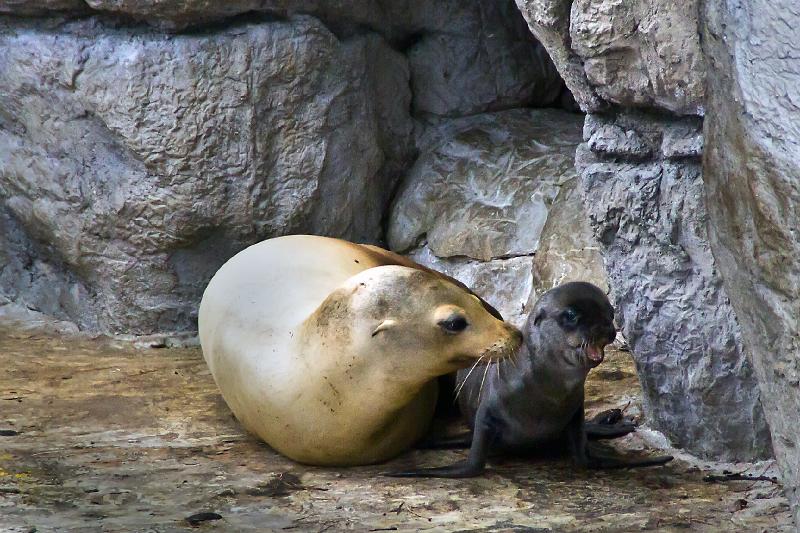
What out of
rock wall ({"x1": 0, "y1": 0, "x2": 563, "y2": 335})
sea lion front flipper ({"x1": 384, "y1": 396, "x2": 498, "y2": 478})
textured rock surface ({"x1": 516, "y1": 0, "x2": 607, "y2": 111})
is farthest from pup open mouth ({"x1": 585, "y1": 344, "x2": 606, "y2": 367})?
rock wall ({"x1": 0, "y1": 0, "x2": 563, "y2": 335})

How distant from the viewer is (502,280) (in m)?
6.21

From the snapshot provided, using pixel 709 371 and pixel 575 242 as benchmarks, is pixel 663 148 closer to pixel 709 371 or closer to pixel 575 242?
pixel 709 371

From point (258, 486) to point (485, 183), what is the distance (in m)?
2.74

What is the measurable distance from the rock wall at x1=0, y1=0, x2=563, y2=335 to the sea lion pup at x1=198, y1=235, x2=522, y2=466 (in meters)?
1.21

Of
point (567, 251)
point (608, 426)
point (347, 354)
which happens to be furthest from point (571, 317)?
point (567, 251)

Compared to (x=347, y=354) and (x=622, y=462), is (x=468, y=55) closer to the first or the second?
(x=347, y=354)

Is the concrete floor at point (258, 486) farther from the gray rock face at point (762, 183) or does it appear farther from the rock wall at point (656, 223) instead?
the gray rock face at point (762, 183)

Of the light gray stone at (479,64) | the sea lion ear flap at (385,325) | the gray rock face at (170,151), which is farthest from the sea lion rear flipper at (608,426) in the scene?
the light gray stone at (479,64)

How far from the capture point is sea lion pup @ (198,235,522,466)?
4266mm

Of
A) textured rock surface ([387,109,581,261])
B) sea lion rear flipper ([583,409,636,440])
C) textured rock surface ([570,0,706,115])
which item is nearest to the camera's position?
textured rock surface ([570,0,706,115])

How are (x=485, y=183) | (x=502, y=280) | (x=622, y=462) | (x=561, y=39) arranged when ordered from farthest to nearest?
(x=485, y=183), (x=502, y=280), (x=622, y=462), (x=561, y=39)

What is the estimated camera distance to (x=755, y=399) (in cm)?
416

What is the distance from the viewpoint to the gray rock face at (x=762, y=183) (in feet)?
9.30

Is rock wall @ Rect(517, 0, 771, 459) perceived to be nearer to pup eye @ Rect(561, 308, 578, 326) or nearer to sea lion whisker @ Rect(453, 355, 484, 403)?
pup eye @ Rect(561, 308, 578, 326)
